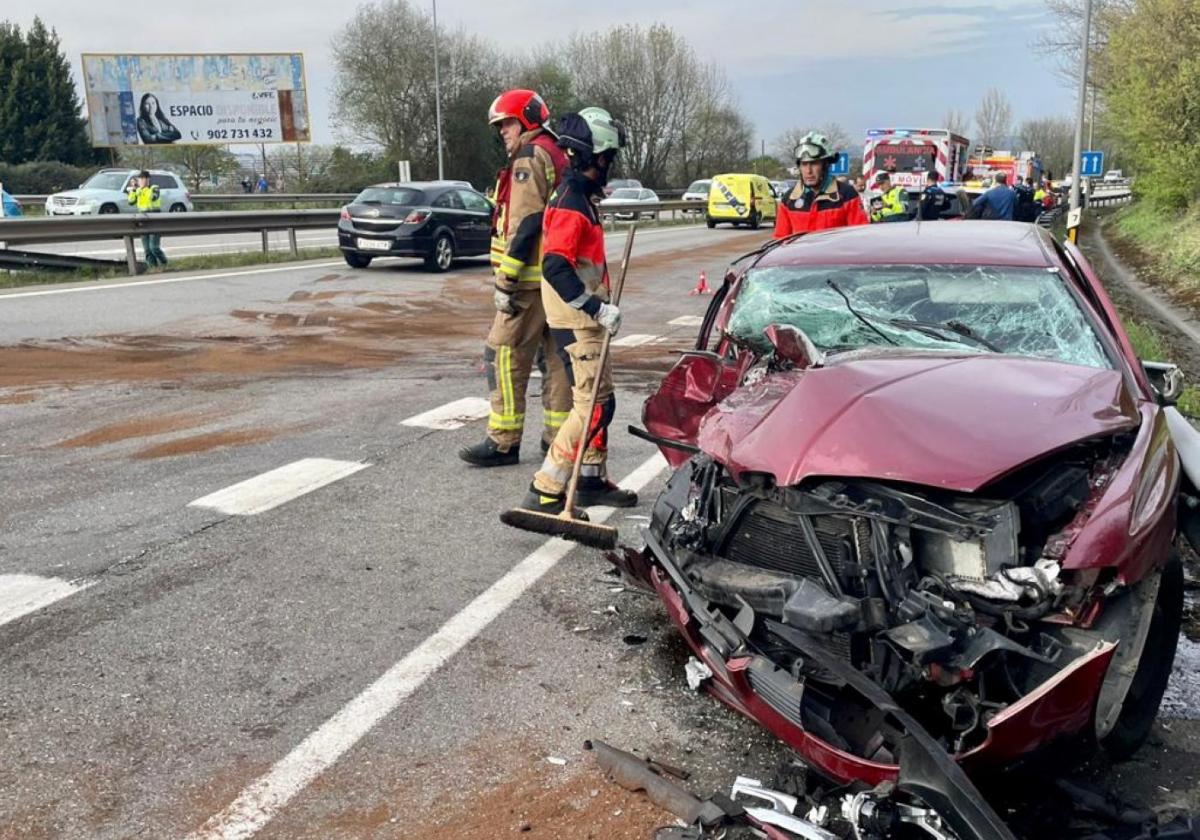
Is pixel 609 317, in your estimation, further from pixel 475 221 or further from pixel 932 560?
pixel 475 221

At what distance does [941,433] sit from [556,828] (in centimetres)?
155

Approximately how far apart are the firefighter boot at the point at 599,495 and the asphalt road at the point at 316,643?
10cm

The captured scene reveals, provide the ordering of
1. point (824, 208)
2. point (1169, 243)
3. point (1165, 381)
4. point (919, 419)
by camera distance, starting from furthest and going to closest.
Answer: point (1169, 243), point (824, 208), point (1165, 381), point (919, 419)

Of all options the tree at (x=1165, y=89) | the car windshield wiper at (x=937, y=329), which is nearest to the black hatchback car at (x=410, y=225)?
the car windshield wiper at (x=937, y=329)

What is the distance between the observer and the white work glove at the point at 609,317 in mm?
5391

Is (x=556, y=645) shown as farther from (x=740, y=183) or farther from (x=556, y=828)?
(x=740, y=183)

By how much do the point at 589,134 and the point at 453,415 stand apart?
3.15 metres

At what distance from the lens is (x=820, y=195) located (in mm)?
8305

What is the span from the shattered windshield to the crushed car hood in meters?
0.46

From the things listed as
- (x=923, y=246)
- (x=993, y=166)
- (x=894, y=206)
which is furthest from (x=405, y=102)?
(x=923, y=246)

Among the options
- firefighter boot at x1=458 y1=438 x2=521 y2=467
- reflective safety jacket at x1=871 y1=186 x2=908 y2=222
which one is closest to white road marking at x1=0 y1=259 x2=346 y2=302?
firefighter boot at x1=458 y1=438 x2=521 y2=467

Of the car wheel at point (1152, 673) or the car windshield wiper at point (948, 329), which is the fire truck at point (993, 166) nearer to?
the car windshield wiper at point (948, 329)

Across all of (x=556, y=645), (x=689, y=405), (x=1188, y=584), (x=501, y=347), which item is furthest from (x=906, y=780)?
(x=501, y=347)

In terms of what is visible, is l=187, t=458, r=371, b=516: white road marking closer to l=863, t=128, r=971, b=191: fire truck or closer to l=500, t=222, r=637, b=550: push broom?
l=500, t=222, r=637, b=550: push broom
